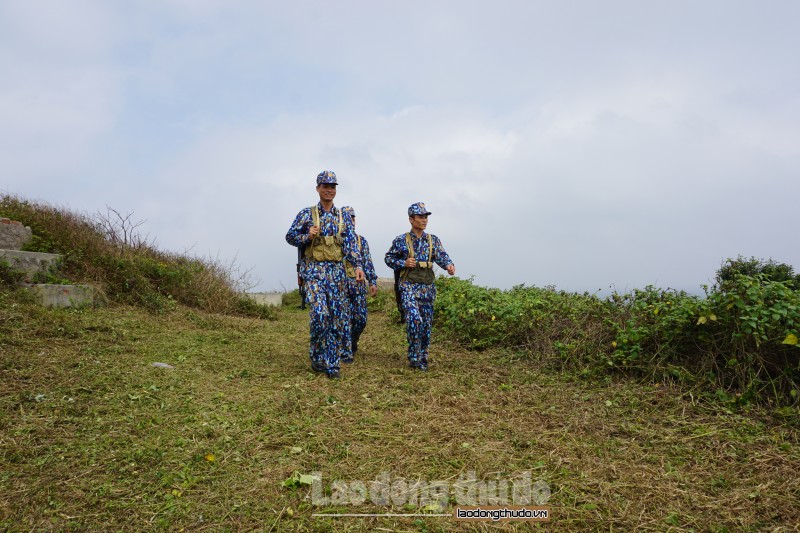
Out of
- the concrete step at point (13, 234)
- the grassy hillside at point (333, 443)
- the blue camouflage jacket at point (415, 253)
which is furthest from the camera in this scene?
the concrete step at point (13, 234)

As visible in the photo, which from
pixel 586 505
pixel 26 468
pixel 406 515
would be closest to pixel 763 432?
pixel 586 505

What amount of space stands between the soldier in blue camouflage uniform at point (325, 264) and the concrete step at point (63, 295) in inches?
158

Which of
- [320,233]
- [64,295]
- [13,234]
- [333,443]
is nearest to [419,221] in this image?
[320,233]

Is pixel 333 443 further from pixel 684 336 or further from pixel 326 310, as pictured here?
pixel 684 336

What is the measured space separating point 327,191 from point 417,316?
5.82 feet

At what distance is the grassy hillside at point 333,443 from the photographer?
297 centimetres

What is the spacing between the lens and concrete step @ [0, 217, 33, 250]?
8734mm

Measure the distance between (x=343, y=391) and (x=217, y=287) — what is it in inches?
272

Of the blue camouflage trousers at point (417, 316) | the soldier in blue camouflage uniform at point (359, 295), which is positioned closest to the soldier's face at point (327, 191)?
the soldier in blue camouflage uniform at point (359, 295)

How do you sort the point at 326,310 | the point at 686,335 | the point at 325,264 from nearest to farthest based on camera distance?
the point at 686,335, the point at 326,310, the point at 325,264

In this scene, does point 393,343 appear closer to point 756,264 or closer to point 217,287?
point 217,287

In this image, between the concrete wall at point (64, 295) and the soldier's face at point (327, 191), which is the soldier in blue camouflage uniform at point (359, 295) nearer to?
the soldier's face at point (327, 191)

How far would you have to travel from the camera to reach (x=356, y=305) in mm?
6867

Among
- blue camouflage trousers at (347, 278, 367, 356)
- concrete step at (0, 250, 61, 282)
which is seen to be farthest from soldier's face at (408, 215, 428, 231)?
concrete step at (0, 250, 61, 282)
